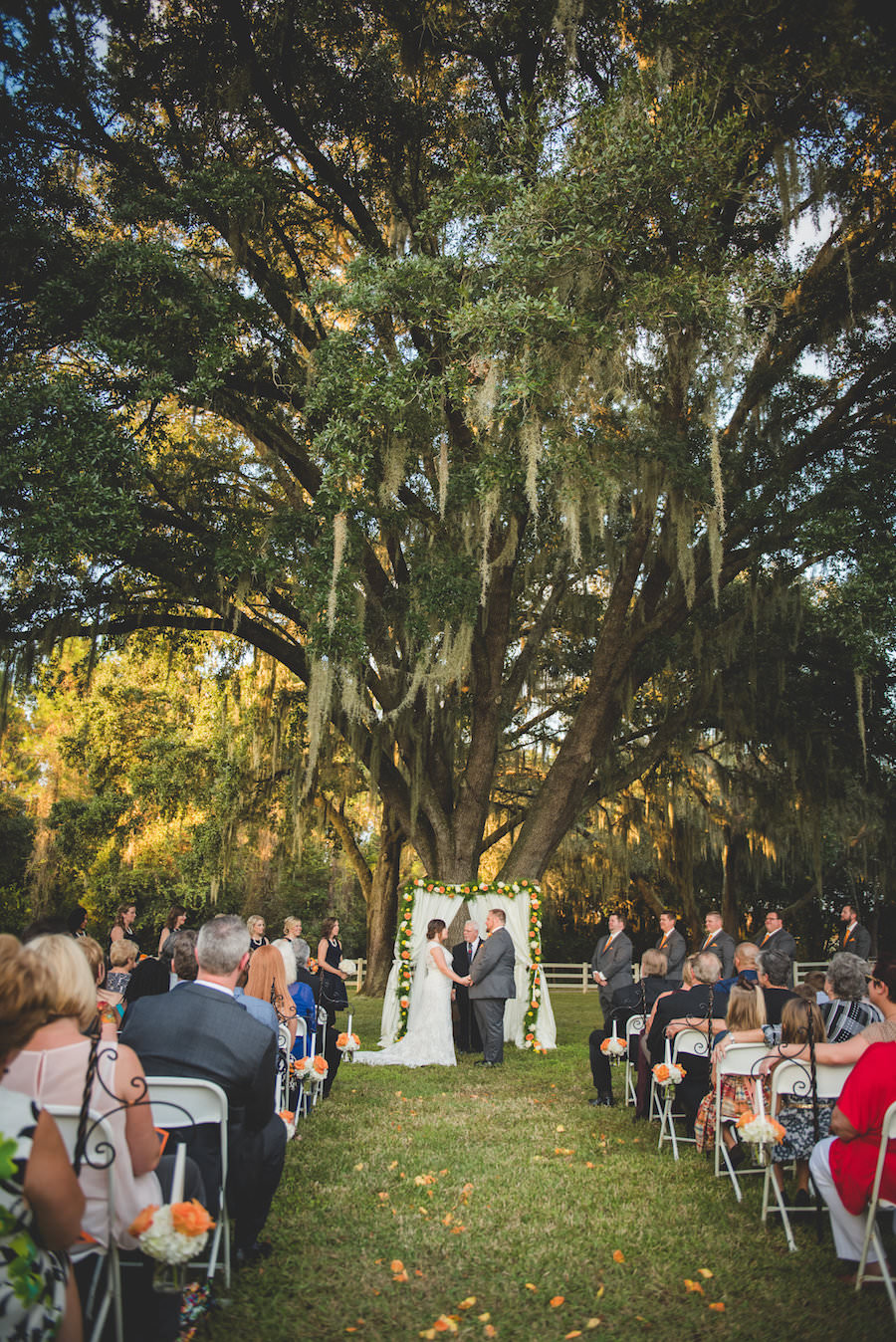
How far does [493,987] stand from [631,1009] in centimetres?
226

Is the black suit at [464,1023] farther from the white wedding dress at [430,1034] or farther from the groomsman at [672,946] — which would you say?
the groomsman at [672,946]

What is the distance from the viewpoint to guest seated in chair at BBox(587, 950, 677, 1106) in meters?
5.82

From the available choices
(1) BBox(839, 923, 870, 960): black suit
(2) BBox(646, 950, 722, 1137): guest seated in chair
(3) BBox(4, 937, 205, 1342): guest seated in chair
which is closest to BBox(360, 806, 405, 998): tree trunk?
(1) BBox(839, 923, 870, 960): black suit

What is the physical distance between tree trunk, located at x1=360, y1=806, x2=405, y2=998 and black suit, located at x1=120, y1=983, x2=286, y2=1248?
40.9ft

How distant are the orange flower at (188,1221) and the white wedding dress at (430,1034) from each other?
6.32 meters

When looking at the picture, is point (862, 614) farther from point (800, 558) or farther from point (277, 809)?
point (277, 809)

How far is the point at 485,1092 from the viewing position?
6.58 metres

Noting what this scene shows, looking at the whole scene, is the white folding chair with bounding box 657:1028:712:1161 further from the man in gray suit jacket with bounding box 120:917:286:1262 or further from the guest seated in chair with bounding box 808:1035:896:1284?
the man in gray suit jacket with bounding box 120:917:286:1262

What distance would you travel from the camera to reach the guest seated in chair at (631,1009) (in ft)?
19.1

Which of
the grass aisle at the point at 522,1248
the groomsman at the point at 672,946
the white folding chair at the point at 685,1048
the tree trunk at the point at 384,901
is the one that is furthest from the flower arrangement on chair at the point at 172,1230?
the tree trunk at the point at 384,901

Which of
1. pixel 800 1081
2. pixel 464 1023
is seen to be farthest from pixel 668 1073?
pixel 464 1023

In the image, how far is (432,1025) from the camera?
826cm

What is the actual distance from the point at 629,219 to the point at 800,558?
4186 millimetres

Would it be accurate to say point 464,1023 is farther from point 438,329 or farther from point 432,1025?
point 438,329
